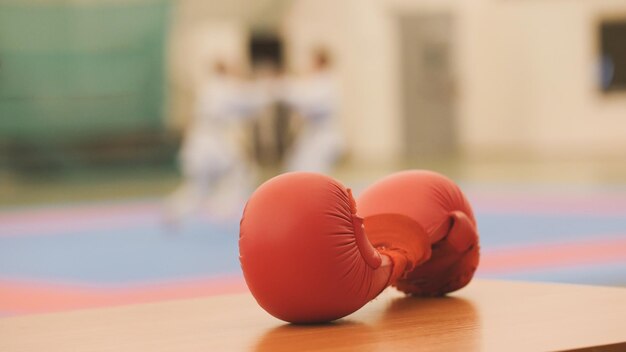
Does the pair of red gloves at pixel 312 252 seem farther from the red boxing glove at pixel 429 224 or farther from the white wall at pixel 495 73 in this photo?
the white wall at pixel 495 73

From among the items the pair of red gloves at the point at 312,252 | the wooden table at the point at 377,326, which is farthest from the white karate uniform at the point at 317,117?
the pair of red gloves at the point at 312,252

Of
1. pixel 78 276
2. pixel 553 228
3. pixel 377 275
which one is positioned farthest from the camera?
pixel 553 228

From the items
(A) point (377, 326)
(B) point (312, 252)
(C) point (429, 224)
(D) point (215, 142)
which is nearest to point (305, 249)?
(B) point (312, 252)

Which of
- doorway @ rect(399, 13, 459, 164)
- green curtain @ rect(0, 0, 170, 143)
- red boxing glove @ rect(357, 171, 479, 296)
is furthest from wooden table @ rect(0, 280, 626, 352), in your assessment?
doorway @ rect(399, 13, 459, 164)

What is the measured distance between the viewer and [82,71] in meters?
18.7

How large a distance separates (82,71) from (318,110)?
10.8 meters

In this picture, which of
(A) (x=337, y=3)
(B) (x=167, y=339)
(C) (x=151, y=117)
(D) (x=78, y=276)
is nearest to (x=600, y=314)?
(B) (x=167, y=339)

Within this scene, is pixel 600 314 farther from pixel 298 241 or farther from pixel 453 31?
pixel 453 31

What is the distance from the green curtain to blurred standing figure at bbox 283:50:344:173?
9.63m

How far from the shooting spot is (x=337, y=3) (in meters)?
20.1

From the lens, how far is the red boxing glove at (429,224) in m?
1.95

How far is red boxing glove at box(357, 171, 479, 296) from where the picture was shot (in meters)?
1.95

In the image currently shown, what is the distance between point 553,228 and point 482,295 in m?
5.49

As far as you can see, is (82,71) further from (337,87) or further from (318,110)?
(318,110)
